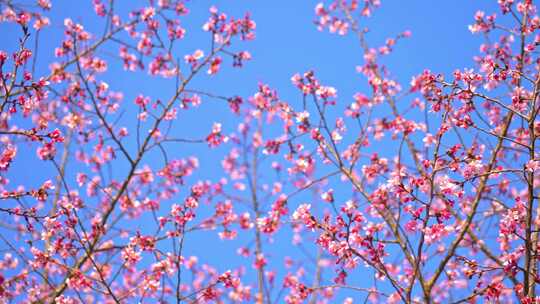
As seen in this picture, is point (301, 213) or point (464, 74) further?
point (301, 213)

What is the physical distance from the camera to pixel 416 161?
7.02m

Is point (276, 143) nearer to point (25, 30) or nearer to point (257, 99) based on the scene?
point (257, 99)

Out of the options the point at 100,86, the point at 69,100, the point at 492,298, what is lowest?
the point at 492,298

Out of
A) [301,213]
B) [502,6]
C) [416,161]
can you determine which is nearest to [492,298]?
[301,213]

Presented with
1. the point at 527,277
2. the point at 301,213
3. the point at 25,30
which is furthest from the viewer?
the point at 301,213

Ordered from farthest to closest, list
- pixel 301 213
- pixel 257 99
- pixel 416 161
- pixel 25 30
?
pixel 257 99
pixel 416 161
pixel 301 213
pixel 25 30

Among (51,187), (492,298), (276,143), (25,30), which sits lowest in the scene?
(492,298)

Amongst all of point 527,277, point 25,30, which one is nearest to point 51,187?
point 25,30

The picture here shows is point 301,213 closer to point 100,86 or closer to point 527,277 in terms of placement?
point 527,277

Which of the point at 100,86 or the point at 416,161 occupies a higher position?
the point at 100,86

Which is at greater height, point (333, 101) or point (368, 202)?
point (333, 101)

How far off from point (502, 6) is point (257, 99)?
12.5 feet

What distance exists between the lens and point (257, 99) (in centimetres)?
796

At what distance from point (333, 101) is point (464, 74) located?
8.05 feet
